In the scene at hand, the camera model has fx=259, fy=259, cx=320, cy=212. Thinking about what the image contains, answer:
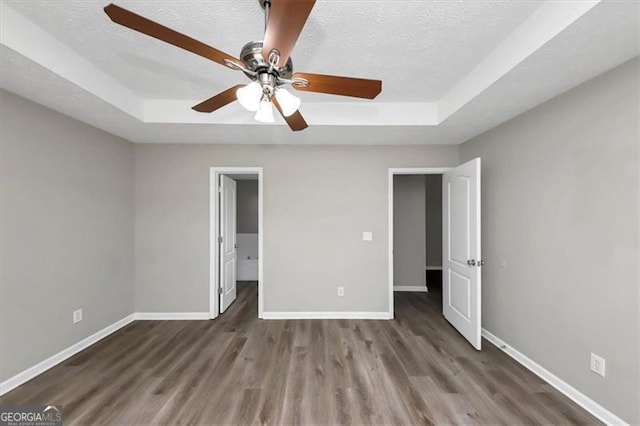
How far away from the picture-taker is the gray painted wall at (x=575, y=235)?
1.64 meters

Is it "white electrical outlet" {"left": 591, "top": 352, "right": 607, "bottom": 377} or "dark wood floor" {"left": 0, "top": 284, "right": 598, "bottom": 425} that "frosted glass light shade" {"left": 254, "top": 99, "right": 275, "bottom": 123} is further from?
"white electrical outlet" {"left": 591, "top": 352, "right": 607, "bottom": 377}

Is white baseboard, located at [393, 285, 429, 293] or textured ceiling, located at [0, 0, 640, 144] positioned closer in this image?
textured ceiling, located at [0, 0, 640, 144]

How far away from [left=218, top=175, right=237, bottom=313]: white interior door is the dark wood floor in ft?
2.22

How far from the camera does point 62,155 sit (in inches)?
97.2

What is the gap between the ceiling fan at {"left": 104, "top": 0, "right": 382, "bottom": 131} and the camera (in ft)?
3.14

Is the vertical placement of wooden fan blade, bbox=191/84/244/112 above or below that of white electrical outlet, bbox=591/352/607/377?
above

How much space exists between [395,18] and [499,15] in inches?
24.0

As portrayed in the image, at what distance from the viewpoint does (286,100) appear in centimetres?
138

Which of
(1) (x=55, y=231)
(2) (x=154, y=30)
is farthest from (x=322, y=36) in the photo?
(1) (x=55, y=231)

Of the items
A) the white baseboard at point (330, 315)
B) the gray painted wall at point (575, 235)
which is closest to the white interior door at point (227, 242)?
the white baseboard at point (330, 315)

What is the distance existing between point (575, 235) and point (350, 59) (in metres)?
2.17

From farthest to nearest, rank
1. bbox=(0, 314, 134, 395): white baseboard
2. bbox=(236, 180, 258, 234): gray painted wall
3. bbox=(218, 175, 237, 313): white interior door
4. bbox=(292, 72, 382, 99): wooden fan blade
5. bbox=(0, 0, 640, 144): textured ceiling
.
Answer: bbox=(236, 180, 258, 234): gray painted wall, bbox=(218, 175, 237, 313): white interior door, bbox=(0, 314, 134, 395): white baseboard, bbox=(0, 0, 640, 144): textured ceiling, bbox=(292, 72, 382, 99): wooden fan blade

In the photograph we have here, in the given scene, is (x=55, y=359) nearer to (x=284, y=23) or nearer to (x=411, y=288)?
(x=284, y=23)

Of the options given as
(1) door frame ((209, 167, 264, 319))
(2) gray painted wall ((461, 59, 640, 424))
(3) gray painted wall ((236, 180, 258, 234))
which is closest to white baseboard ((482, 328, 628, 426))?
(2) gray painted wall ((461, 59, 640, 424))
